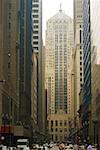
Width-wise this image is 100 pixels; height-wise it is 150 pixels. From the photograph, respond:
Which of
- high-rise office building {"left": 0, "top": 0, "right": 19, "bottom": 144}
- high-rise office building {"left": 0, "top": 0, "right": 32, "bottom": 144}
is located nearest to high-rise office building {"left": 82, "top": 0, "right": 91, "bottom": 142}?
high-rise office building {"left": 0, "top": 0, "right": 32, "bottom": 144}

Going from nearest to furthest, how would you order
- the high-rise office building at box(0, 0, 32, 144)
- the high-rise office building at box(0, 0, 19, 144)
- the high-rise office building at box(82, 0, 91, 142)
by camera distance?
1. the high-rise office building at box(0, 0, 19, 144)
2. the high-rise office building at box(0, 0, 32, 144)
3. the high-rise office building at box(82, 0, 91, 142)

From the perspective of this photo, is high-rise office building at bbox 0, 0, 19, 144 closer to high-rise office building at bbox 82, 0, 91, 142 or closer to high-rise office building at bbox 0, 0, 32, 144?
high-rise office building at bbox 0, 0, 32, 144

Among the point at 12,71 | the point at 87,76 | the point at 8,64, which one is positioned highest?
the point at 8,64

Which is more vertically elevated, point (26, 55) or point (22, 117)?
point (26, 55)

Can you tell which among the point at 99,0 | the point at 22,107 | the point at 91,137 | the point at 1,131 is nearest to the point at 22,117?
the point at 22,107

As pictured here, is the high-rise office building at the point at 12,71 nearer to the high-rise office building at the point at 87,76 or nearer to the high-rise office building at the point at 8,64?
the high-rise office building at the point at 8,64

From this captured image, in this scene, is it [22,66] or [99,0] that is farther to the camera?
[22,66]

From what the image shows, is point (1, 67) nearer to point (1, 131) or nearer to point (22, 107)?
point (1, 131)

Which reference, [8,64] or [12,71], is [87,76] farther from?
[8,64]

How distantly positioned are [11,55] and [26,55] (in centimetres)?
4299

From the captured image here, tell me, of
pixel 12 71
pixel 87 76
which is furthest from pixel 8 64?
pixel 87 76

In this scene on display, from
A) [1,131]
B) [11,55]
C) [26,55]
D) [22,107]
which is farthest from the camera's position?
[26,55]

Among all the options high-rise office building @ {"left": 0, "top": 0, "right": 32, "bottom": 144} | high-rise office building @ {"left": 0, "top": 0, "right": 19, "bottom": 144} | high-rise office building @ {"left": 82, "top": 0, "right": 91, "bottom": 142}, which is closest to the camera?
high-rise office building @ {"left": 0, "top": 0, "right": 19, "bottom": 144}

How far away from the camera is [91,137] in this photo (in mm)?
142500
